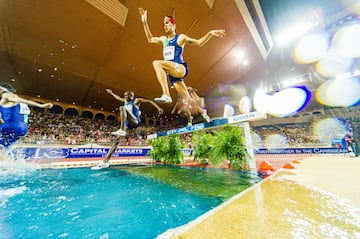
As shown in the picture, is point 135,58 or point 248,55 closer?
point 135,58

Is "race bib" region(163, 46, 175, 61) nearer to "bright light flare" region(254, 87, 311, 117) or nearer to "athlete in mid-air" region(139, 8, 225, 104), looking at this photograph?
"athlete in mid-air" region(139, 8, 225, 104)

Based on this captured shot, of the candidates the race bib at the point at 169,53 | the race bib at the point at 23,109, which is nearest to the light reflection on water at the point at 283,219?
the race bib at the point at 169,53

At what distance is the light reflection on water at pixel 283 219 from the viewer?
79 cm

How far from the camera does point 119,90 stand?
50.1 feet

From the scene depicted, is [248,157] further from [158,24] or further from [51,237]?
[158,24]

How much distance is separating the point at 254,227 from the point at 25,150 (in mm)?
10538

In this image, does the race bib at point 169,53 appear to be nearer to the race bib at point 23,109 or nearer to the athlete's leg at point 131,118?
the athlete's leg at point 131,118

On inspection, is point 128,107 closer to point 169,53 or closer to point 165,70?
point 165,70

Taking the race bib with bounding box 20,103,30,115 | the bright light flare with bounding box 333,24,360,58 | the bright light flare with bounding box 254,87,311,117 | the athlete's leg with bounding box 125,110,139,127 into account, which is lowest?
the athlete's leg with bounding box 125,110,139,127

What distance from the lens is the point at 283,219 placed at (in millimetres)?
959

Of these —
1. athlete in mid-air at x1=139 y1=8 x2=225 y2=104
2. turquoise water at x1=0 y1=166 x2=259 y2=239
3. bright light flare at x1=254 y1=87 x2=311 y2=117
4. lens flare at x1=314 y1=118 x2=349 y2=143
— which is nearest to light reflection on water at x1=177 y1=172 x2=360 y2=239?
turquoise water at x1=0 y1=166 x2=259 y2=239

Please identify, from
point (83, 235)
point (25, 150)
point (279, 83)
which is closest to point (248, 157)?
point (83, 235)

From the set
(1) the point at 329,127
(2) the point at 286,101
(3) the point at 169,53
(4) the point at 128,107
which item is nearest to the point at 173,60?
(3) the point at 169,53

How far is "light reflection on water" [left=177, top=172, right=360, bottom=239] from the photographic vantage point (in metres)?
0.79
